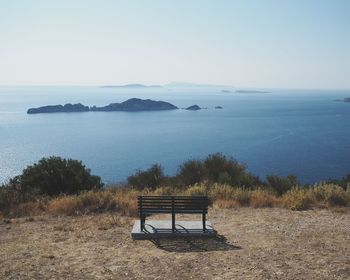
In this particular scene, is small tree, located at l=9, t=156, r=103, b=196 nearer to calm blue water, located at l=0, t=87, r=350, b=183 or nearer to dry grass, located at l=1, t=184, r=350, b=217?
dry grass, located at l=1, t=184, r=350, b=217

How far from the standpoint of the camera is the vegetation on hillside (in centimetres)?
1228

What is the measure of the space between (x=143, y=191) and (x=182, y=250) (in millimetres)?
6457

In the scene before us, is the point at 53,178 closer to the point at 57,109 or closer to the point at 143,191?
the point at 143,191

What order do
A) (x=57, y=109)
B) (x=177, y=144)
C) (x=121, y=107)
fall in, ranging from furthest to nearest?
(x=121, y=107) → (x=57, y=109) → (x=177, y=144)

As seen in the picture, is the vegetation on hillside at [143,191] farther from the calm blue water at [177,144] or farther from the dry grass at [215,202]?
the calm blue water at [177,144]

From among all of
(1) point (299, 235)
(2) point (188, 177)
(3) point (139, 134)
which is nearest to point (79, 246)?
(1) point (299, 235)

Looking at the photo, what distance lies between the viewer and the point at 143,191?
1442 centimetres

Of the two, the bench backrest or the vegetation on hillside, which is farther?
the vegetation on hillside

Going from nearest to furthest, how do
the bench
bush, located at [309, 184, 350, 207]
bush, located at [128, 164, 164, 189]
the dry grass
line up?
the bench → the dry grass → bush, located at [309, 184, 350, 207] → bush, located at [128, 164, 164, 189]

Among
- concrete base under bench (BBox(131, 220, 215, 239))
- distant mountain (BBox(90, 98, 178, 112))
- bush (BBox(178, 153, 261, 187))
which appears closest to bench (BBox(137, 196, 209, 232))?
concrete base under bench (BBox(131, 220, 215, 239))

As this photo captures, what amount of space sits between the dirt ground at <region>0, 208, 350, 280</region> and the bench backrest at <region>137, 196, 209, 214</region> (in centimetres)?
74

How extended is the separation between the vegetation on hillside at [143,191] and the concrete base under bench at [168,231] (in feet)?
6.81

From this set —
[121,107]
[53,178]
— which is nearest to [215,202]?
[53,178]

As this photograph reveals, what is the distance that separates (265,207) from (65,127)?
352 ft
